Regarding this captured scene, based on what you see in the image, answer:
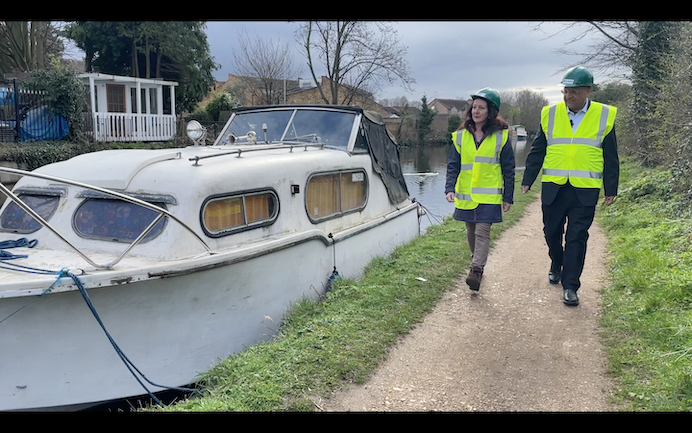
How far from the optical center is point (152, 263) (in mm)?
4359

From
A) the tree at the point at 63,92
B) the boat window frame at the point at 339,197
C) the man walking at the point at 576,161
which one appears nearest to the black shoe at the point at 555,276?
the man walking at the point at 576,161

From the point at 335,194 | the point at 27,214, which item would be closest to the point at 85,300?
the point at 27,214

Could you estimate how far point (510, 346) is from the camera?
163 inches

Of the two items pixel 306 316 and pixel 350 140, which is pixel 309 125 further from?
pixel 306 316

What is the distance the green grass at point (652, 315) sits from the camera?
321 centimetres

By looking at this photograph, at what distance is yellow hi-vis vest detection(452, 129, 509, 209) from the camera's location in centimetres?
516

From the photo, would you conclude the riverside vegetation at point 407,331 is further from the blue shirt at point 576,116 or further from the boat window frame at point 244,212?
the blue shirt at point 576,116

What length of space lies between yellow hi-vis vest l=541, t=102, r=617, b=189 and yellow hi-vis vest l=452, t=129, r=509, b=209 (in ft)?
1.68

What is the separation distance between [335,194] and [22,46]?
24378mm

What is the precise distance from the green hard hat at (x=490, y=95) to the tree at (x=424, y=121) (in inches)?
2016

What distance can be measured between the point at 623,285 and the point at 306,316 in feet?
10.7
